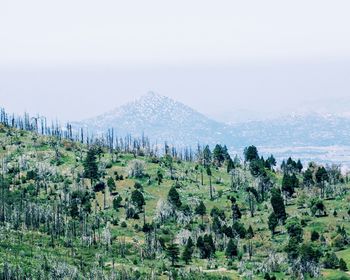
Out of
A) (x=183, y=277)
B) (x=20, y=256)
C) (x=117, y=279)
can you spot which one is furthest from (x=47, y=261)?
(x=183, y=277)

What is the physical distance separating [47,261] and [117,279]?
22.0m

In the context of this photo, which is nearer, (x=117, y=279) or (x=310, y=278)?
(x=117, y=279)

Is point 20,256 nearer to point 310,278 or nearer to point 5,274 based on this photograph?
point 5,274

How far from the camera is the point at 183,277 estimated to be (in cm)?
19525

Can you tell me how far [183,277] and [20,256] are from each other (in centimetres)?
4562

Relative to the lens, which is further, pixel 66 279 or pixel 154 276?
pixel 154 276

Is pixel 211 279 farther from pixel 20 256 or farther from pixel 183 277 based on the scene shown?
pixel 20 256

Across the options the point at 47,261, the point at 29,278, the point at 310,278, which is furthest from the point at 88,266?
the point at 310,278

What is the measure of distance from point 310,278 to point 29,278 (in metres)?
77.1

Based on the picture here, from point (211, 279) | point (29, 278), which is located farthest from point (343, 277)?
point (29, 278)

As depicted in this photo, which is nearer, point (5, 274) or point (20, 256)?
point (5, 274)

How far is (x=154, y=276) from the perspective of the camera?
195m

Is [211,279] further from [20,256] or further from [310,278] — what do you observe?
[20,256]

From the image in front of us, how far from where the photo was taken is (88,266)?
19850cm
